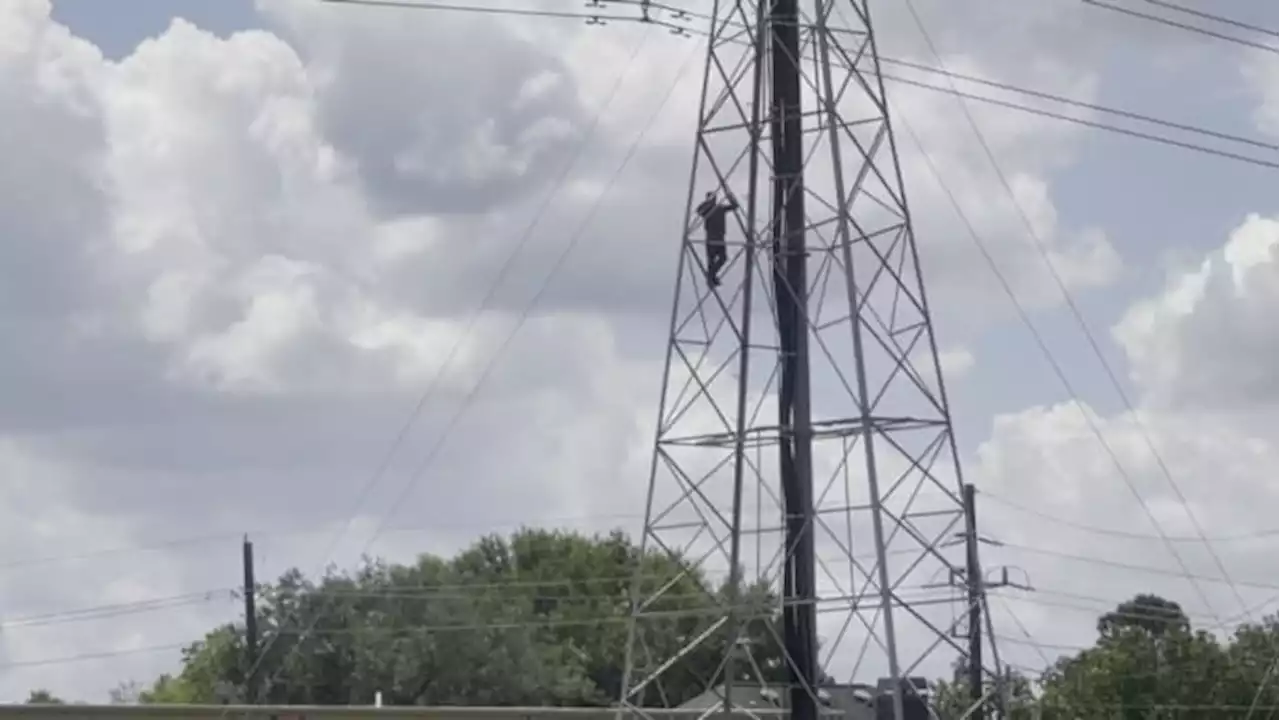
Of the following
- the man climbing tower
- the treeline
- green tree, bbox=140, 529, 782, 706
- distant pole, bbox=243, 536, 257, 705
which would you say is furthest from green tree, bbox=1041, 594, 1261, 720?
the man climbing tower

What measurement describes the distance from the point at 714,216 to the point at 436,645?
129ft

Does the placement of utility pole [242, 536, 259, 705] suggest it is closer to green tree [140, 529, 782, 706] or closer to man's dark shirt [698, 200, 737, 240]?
green tree [140, 529, 782, 706]

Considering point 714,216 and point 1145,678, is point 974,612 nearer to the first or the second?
point 714,216

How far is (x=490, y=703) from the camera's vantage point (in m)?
74.5

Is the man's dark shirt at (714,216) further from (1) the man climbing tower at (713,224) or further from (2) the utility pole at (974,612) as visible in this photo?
(2) the utility pole at (974,612)

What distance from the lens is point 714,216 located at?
37500mm

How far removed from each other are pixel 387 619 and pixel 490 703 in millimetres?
4065

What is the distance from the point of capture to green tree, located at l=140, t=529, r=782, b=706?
72.9 metres

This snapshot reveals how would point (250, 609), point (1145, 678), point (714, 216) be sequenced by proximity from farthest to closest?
point (1145, 678) → point (250, 609) → point (714, 216)

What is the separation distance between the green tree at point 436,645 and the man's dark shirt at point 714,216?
21.2 metres

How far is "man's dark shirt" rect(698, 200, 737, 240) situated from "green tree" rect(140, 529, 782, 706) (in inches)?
835

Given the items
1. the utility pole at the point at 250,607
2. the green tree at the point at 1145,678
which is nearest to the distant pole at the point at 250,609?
the utility pole at the point at 250,607

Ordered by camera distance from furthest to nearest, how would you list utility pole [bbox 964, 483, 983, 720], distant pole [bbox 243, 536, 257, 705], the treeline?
the treeline
distant pole [bbox 243, 536, 257, 705]
utility pole [bbox 964, 483, 983, 720]

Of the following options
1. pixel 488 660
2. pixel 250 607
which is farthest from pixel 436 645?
pixel 250 607
